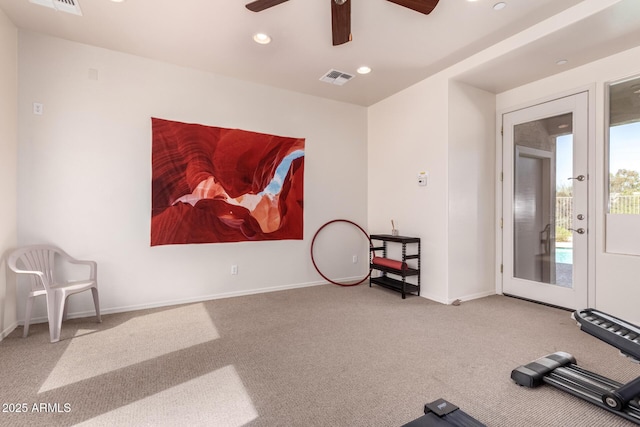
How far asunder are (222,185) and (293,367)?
242 centimetres

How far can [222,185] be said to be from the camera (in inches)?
153

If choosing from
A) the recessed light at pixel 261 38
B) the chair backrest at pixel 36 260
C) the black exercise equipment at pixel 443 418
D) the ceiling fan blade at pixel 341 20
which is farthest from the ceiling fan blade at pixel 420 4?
the chair backrest at pixel 36 260

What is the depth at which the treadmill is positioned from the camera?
5.49 feet

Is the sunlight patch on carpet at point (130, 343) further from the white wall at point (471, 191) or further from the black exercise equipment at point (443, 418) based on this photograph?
the white wall at point (471, 191)

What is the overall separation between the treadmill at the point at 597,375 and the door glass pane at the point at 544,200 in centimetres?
183

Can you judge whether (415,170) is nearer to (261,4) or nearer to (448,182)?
(448,182)

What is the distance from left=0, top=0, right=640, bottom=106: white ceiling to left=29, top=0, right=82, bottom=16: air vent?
63 mm

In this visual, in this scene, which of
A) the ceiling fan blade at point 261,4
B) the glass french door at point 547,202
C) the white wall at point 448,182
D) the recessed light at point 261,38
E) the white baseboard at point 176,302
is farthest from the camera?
the white wall at point 448,182

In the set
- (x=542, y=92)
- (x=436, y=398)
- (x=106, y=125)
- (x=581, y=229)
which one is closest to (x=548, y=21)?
(x=542, y=92)

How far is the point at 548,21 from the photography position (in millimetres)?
2744

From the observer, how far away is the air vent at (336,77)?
384cm

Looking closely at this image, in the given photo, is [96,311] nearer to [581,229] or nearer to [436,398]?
[436,398]

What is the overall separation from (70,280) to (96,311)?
462 millimetres

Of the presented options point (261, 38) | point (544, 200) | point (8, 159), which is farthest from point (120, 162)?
point (544, 200)
